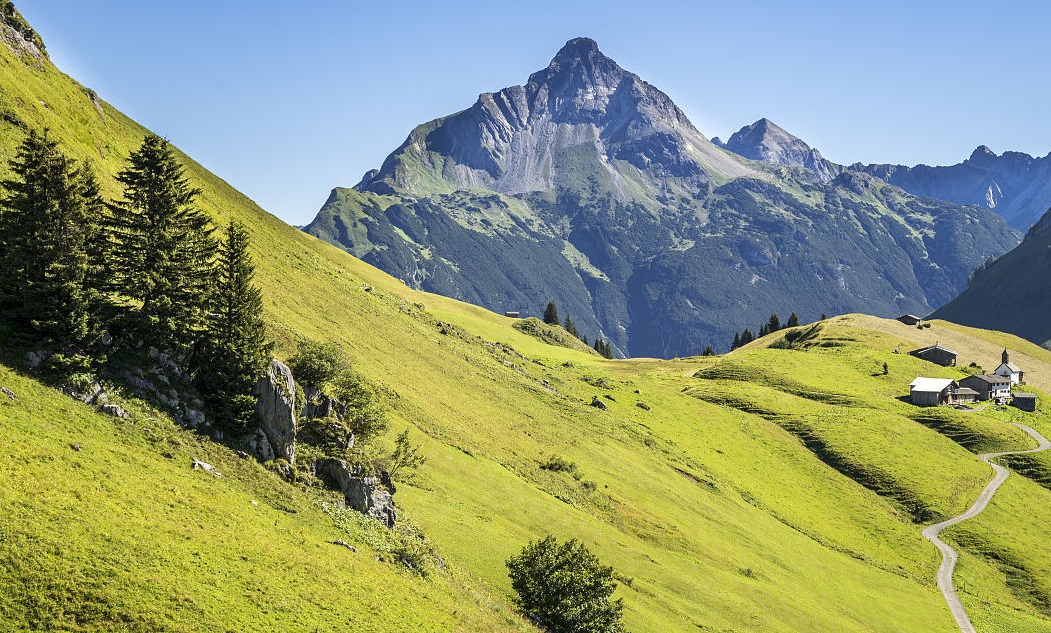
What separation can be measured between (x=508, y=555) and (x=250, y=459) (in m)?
17.9

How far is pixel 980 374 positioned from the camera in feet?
567

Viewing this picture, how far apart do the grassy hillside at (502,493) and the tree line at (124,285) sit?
2.91 m

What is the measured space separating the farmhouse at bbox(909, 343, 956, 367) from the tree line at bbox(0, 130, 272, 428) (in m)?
185

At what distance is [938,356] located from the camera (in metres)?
184

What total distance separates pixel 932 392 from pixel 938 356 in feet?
135

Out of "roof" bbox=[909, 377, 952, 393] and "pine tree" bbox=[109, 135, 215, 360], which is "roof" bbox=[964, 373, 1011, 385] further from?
"pine tree" bbox=[109, 135, 215, 360]

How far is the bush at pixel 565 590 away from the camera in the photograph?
A: 3925 centimetres

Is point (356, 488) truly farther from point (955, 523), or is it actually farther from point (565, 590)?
point (955, 523)

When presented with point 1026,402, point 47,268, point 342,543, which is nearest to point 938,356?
point 1026,402

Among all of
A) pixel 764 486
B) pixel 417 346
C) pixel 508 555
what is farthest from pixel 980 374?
pixel 508 555

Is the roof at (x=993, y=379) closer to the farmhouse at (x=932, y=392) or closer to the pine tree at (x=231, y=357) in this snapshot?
the farmhouse at (x=932, y=392)

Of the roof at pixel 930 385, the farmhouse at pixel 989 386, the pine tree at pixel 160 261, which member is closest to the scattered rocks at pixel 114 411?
the pine tree at pixel 160 261

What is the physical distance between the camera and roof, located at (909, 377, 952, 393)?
150m

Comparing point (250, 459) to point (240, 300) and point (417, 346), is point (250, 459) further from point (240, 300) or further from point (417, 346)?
point (417, 346)
